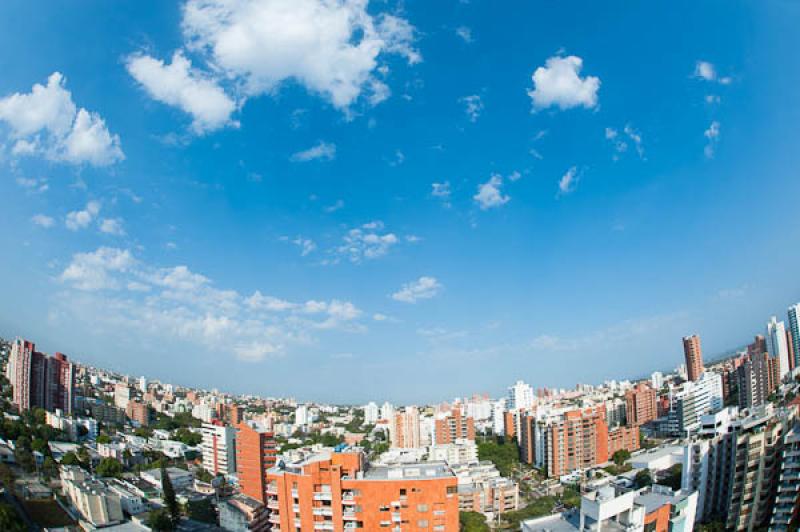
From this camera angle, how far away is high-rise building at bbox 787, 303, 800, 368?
2033 centimetres

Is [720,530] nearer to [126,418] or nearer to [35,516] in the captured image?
[35,516]

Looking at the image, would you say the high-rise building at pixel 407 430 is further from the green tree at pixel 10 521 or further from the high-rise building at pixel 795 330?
the high-rise building at pixel 795 330

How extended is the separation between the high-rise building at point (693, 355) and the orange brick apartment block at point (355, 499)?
22.1 m

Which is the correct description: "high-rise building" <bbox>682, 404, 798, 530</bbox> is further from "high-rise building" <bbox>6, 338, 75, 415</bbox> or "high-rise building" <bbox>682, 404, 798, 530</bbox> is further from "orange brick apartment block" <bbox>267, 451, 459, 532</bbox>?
"high-rise building" <bbox>6, 338, 75, 415</bbox>

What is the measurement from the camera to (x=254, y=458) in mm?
14133

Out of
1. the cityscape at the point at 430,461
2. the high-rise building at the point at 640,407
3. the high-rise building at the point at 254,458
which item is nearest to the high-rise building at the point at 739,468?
the cityscape at the point at 430,461

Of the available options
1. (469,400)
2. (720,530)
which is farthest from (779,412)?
(469,400)

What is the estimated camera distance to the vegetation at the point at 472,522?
996cm

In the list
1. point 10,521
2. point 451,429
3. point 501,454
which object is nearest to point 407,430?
point 451,429

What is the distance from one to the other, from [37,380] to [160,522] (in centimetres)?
1410

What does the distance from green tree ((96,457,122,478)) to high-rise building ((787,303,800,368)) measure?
80.3ft

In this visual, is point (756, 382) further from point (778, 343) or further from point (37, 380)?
point (37, 380)

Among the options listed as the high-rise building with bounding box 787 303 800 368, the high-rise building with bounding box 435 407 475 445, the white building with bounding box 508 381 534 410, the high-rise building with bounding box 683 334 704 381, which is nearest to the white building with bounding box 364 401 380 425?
the white building with bounding box 508 381 534 410

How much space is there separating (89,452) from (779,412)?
64.4 ft
